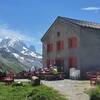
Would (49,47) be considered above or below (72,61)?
above

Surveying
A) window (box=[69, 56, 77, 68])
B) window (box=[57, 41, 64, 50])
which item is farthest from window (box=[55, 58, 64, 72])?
window (box=[69, 56, 77, 68])

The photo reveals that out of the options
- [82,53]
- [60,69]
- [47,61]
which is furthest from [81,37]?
[47,61]

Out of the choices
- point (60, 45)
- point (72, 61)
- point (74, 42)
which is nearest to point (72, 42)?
point (74, 42)

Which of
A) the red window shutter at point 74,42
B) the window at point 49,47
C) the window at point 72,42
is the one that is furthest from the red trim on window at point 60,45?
the red window shutter at point 74,42

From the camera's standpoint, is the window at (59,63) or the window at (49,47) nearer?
the window at (59,63)

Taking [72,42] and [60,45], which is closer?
[72,42]

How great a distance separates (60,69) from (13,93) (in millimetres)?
23040

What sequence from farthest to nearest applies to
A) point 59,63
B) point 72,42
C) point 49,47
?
point 49,47 < point 59,63 < point 72,42

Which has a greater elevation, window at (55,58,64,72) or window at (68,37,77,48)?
window at (68,37,77,48)

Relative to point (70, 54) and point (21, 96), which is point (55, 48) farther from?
point (21, 96)

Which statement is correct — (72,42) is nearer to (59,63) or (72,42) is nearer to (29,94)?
(59,63)

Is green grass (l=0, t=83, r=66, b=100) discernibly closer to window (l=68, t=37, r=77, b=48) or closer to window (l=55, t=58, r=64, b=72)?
window (l=68, t=37, r=77, b=48)

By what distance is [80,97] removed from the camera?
21.3 m

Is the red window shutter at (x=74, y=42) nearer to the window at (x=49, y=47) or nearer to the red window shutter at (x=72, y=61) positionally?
the red window shutter at (x=72, y=61)
